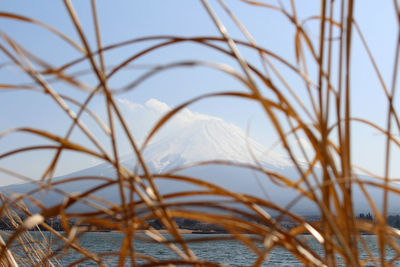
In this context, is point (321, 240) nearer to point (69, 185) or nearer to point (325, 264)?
point (325, 264)

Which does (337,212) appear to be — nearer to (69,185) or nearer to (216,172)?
(69,185)

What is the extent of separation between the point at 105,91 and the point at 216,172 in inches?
2298

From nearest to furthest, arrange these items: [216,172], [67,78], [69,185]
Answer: [67,78] → [69,185] → [216,172]

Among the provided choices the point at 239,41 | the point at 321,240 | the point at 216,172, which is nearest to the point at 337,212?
the point at 321,240

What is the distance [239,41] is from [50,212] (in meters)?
0.19

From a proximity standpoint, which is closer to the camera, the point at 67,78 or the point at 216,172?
the point at 67,78

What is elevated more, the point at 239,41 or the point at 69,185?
the point at 69,185

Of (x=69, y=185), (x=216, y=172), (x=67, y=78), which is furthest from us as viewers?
(x=216, y=172)

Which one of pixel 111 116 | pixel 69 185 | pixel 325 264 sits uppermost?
pixel 69 185

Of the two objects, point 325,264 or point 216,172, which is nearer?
point 325,264

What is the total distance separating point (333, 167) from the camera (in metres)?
0.33

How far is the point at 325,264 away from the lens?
1.19ft

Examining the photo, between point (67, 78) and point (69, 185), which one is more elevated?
point (69, 185)

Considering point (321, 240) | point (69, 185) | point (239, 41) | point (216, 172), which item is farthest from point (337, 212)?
point (216, 172)
